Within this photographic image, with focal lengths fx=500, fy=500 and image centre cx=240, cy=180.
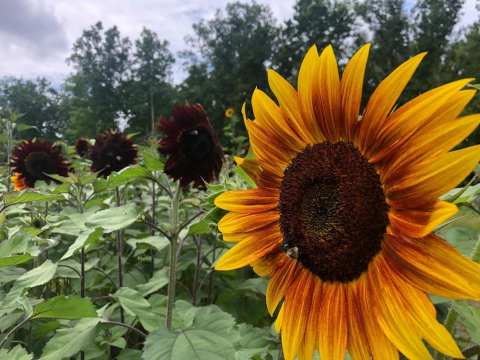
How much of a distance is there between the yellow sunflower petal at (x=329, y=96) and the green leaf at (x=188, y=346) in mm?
544

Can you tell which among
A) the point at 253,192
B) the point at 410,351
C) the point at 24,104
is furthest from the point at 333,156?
the point at 24,104

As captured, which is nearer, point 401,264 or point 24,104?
point 401,264

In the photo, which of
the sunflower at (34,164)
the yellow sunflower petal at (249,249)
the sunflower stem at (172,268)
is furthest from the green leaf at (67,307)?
the sunflower at (34,164)

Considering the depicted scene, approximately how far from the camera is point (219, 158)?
1765 millimetres

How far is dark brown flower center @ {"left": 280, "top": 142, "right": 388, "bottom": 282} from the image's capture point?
640 mm

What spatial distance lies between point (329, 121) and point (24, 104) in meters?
48.5

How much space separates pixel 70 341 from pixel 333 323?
0.85 meters

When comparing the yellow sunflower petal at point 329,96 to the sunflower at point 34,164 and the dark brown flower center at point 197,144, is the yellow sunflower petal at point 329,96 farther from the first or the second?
the sunflower at point 34,164

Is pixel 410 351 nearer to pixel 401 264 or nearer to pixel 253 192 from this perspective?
pixel 401 264

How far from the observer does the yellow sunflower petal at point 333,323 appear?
0.66 metres

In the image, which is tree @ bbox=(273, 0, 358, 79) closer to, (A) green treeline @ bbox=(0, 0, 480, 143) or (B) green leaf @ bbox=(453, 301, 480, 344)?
(A) green treeline @ bbox=(0, 0, 480, 143)

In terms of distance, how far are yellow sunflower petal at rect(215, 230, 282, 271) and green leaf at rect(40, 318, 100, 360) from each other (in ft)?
2.15

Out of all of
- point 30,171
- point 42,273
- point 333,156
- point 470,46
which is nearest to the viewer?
point 333,156

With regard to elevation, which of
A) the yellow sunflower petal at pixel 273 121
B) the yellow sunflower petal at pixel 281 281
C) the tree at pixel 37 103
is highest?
the tree at pixel 37 103
